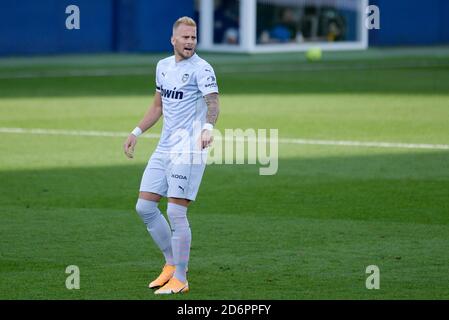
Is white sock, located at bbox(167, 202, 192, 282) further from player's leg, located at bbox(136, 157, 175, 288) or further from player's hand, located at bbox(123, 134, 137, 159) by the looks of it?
player's hand, located at bbox(123, 134, 137, 159)

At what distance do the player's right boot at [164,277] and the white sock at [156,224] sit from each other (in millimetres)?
68

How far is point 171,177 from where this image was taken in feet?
29.0

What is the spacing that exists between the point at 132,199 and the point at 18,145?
478 centimetres

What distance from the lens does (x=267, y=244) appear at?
1059cm

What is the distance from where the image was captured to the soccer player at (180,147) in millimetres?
8797

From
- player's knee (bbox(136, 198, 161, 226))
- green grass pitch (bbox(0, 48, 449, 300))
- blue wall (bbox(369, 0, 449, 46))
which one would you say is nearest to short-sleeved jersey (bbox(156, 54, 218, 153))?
player's knee (bbox(136, 198, 161, 226))

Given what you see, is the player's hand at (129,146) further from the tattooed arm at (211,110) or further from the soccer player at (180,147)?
Result: the tattooed arm at (211,110)

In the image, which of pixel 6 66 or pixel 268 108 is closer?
pixel 268 108

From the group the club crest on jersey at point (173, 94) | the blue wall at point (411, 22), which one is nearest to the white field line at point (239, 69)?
the blue wall at point (411, 22)

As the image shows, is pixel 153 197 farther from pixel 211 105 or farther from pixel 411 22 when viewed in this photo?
pixel 411 22

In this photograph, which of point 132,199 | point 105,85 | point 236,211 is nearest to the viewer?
point 236,211

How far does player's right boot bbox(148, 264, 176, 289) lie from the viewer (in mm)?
8906
